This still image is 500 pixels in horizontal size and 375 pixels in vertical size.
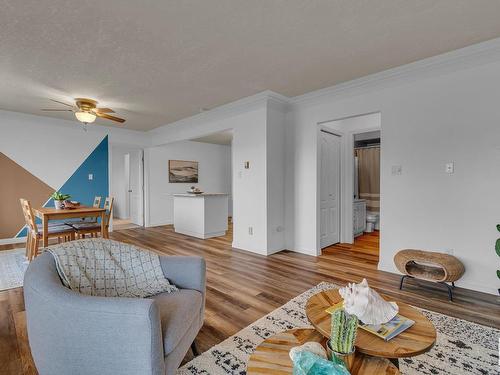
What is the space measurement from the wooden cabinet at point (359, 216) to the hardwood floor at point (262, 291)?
945mm

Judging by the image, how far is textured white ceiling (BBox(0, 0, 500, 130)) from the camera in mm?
2084

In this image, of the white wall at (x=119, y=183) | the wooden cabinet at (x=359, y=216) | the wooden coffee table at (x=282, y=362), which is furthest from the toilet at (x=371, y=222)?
the white wall at (x=119, y=183)

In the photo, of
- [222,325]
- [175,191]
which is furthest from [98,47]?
[175,191]

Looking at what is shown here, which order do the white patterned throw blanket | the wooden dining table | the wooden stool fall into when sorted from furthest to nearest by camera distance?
the wooden dining table
the wooden stool
the white patterned throw blanket

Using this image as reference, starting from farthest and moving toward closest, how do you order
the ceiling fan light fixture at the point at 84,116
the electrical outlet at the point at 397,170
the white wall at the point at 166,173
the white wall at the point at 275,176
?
the white wall at the point at 166,173 < the white wall at the point at 275,176 < the ceiling fan light fixture at the point at 84,116 < the electrical outlet at the point at 397,170

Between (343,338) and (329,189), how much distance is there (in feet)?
12.7

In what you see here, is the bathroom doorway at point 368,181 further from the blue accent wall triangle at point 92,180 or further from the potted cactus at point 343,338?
the blue accent wall triangle at point 92,180

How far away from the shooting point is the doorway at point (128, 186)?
23.8ft

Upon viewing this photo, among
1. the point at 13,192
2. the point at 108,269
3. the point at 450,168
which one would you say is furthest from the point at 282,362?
the point at 13,192

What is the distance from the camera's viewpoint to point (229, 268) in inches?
141

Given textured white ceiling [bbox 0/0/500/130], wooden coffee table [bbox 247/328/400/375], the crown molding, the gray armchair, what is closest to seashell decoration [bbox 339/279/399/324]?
wooden coffee table [bbox 247/328/400/375]

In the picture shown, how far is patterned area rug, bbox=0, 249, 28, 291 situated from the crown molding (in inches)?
183

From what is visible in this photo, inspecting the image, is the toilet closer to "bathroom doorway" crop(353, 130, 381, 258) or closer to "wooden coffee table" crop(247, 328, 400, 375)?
"bathroom doorway" crop(353, 130, 381, 258)

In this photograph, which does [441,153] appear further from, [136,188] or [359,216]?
[136,188]
